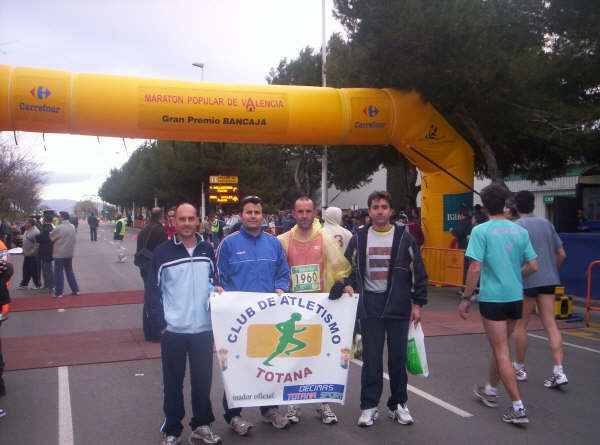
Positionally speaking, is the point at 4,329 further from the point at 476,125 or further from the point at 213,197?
the point at 213,197

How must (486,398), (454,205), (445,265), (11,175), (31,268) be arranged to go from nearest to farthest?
(486,398)
(445,265)
(454,205)
(31,268)
(11,175)

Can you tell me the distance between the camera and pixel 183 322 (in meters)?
4.11

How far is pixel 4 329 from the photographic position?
29.6ft

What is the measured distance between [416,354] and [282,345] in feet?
3.63

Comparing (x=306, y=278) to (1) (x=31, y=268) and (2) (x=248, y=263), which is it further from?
(1) (x=31, y=268)

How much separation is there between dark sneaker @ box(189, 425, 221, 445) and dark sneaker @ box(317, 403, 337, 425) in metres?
0.94

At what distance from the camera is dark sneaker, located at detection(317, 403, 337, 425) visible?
4.68 meters

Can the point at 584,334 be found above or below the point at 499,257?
below

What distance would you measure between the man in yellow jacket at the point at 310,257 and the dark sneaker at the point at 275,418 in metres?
0.22

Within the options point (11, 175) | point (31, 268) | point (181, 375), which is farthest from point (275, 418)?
point (11, 175)

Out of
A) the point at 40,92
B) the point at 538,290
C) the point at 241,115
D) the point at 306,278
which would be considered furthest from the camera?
the point at 241,115

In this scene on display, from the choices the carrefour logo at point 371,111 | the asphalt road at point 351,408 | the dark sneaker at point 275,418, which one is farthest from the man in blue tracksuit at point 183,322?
the carrefour logo at point 371,111

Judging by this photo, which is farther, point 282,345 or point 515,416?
point 515,416

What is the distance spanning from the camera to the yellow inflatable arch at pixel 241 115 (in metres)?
10.6
